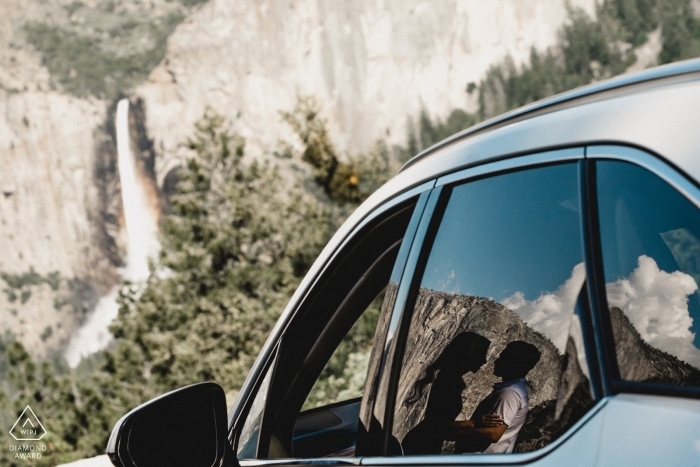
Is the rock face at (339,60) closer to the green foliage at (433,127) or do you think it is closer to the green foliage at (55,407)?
the green foliage at (433,127)

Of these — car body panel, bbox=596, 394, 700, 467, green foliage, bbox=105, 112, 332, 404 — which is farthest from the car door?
green foliage, bbox=105, 112, 332, 404

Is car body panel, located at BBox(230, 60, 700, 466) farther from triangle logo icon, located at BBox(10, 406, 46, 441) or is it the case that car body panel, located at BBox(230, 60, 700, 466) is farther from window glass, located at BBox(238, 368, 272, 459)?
triangle logo icon, located at BBox(10, 406, 46, 441)

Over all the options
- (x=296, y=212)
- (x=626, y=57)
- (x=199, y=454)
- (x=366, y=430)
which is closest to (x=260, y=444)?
(x=199, y=454)

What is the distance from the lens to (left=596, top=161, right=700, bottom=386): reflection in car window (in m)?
0.73

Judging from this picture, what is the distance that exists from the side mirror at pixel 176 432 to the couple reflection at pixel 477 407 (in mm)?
472

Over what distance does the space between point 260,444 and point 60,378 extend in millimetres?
27082

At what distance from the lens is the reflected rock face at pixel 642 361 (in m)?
0.71

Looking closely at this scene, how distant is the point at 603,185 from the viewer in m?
0.83

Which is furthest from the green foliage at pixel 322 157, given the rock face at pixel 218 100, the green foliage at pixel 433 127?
the rock face at pixel 218 100

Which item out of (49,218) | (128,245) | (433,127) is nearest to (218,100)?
(128,245)

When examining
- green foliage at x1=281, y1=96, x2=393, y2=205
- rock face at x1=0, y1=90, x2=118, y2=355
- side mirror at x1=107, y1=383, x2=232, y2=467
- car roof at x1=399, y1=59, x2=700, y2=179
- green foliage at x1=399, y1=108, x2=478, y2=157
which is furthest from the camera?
rock face at x1=0, y1=90, x2=118, y2=355

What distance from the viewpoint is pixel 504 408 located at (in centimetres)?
104

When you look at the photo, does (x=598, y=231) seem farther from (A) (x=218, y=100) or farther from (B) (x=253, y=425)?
(A) (x=218, y=100)

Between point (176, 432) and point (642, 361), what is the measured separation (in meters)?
1.03
